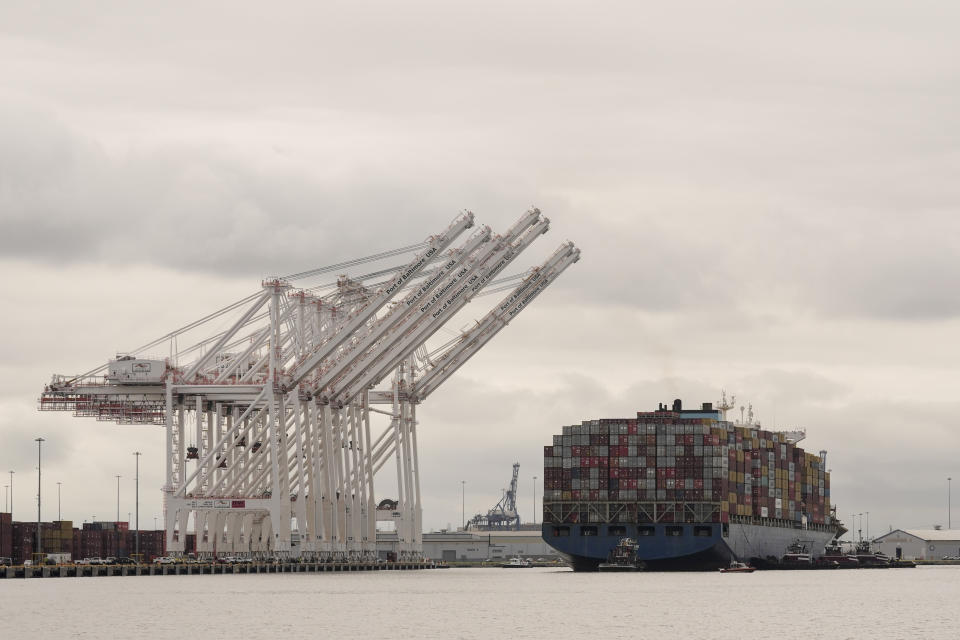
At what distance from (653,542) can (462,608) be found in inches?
1903

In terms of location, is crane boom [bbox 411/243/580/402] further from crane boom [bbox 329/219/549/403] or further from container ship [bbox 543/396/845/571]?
container ship [bbox 543/396/845/571]

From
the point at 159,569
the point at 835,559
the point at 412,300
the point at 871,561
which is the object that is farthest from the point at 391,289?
the point at 871,561

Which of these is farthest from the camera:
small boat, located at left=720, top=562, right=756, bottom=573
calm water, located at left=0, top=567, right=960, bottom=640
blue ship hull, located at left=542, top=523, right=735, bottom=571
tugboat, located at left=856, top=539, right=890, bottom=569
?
tugboat, located at left=856, top=539, right=890, bottom=569

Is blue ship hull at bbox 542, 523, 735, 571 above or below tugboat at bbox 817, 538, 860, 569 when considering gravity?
above

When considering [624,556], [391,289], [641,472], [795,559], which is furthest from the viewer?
[795,559]

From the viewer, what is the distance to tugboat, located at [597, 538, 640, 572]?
123438 millimetres

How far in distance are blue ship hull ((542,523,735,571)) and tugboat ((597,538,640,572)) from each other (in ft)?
1.31

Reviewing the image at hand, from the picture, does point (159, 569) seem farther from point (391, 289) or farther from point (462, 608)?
point (462, 608)

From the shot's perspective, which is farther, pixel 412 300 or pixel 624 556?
pixel 624 556

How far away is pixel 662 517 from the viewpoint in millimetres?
124375

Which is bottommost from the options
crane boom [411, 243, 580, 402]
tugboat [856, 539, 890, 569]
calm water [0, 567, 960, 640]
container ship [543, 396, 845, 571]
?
tugboat [856, 539, 890, 569]

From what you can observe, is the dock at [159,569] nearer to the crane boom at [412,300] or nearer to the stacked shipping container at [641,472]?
the crane boom at [412,300]

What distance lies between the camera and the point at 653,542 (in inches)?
4897

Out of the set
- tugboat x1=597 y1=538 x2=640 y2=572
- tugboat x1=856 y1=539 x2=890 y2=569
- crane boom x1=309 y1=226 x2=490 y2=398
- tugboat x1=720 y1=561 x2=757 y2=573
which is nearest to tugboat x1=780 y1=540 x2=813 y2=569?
tugboat x1=720 y1=561 x2=757 y2=573
